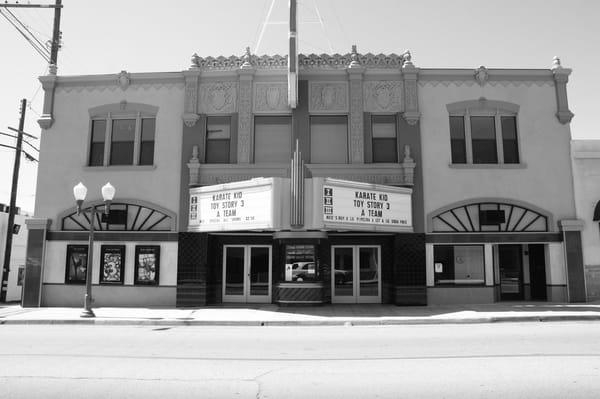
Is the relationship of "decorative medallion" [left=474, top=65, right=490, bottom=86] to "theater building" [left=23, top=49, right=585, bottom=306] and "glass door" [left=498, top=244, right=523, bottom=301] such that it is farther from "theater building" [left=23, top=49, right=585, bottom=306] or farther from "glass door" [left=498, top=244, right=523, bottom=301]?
"glass door" [left=498, top=244, right=523, bottom=301]

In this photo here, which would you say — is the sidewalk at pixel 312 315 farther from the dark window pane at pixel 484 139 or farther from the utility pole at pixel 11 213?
the dark window pane at pixel 484 139

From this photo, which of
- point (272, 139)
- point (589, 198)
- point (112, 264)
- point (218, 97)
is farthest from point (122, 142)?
point (589, 198)

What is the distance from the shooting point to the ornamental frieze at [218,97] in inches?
787

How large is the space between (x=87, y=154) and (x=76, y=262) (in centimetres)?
444

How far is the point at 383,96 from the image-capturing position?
19922 mm

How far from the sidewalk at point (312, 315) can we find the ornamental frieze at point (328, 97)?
7823 mm

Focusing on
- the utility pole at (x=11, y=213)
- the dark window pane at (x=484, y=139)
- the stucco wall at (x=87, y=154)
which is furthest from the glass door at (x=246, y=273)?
the utility pole at (x=11, y=213)

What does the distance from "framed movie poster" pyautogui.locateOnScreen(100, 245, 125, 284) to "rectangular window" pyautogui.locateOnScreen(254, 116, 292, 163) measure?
Result: 6.64 meters

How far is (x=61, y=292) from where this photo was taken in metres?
19.5

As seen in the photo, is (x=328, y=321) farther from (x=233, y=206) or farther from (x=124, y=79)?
(x=124, y=79)

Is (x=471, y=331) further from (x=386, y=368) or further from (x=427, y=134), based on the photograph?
(x=427, y=134)

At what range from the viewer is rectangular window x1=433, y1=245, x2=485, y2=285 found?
63.2 ft

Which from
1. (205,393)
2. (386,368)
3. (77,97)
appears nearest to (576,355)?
(386,368)

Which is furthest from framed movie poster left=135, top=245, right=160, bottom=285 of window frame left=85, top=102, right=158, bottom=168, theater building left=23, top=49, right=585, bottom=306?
window frame left=85, top=102, right=158, bottom=168
